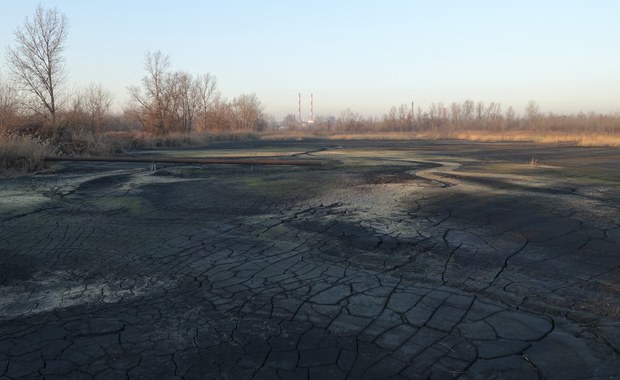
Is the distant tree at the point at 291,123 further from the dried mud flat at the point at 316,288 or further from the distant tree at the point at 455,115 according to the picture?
the dried mud flat at the point at 316,288

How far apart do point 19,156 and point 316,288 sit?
17427 mm

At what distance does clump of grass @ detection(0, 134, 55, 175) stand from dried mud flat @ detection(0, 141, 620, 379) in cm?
839

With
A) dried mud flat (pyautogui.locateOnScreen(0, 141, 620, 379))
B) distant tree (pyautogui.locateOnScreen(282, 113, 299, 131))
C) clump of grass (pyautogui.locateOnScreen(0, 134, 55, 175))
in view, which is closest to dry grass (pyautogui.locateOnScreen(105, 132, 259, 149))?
clump of grass (pyautogui.locateOnScreen(0, 134, 55, 175))

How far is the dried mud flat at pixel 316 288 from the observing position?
342 cm

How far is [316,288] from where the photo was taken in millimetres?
4941

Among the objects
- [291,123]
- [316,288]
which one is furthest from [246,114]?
[316,288]

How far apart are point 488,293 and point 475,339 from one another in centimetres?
111

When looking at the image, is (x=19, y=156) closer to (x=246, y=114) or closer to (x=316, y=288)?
(x=316, y=288)

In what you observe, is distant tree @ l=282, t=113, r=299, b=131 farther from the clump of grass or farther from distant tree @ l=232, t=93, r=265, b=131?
the clump of grass

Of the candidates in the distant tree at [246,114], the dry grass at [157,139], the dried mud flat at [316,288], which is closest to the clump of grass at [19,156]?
the dried mud flat at [316,288]

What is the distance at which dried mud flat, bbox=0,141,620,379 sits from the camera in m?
3.42

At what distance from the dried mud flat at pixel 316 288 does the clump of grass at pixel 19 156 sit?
839 cm

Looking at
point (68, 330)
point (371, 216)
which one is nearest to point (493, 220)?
point (371, 216)

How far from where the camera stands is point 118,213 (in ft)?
31.1
